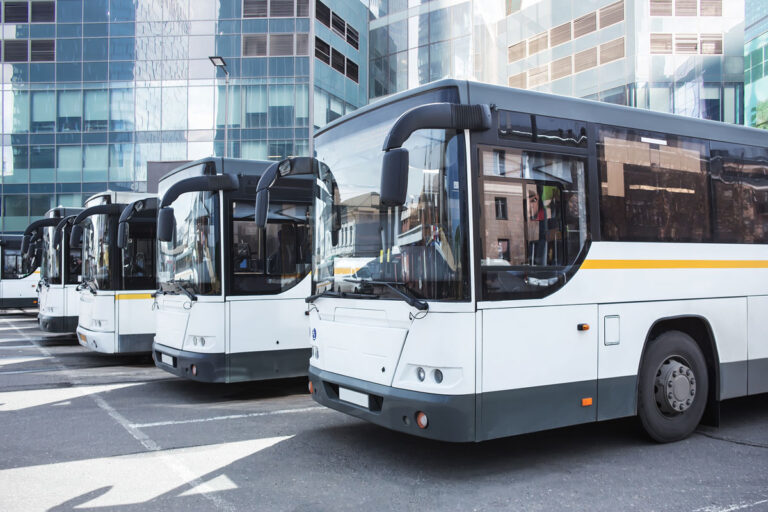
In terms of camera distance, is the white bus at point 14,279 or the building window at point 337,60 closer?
the white bus at point 14,279

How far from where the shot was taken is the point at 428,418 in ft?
16.7

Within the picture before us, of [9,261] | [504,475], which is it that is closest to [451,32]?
[9,261]

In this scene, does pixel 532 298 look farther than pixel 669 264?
No

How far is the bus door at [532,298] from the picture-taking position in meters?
5.21

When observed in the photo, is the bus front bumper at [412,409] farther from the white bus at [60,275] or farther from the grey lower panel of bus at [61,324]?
the grey lower panel of bus at [61,324]

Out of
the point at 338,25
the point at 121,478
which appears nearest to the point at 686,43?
the point at 338,25

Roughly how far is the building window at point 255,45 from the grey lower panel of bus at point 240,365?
3649 centimetres

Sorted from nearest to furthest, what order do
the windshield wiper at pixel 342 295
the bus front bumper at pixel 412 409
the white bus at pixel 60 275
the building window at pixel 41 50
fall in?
the bus front bumper at pixel 412 409 < the windshield wiper at pixel 342 295 < the white bus at pixel 60 275 < the building window at pixel 41 50

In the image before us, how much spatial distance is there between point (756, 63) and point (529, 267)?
34.1 meters

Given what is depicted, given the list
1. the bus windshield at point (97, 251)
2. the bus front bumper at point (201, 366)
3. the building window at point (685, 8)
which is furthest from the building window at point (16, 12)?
the bus front bumper at point (201, 366)

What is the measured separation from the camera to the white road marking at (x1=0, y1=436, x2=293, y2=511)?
16.1 ft

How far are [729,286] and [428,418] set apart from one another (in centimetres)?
378

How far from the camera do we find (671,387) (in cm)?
629

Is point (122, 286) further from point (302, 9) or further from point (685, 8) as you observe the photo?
point (302, 9)
